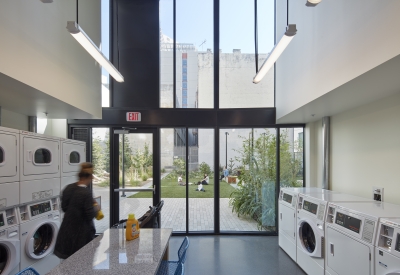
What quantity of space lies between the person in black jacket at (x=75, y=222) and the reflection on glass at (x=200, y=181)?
7.99 ft

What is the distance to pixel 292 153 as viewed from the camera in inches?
182

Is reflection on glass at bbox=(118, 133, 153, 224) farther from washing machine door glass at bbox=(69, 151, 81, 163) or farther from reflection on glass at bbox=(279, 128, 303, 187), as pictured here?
reflection on glass at bbox=(279, 128, 303, 187)

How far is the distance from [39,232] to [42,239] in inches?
4.1

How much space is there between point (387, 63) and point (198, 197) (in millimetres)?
3714

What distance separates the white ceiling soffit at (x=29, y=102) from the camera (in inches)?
90.4

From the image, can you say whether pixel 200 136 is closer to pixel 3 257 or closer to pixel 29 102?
pixel 29 102

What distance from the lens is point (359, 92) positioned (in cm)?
244

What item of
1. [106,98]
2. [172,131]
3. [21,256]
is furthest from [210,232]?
[106,98]

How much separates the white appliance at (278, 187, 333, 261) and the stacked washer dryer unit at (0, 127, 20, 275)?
3.54 m

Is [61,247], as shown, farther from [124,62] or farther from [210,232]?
[124,62]

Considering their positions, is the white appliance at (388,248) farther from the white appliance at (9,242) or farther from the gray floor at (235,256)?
the white appliance at (9,242)

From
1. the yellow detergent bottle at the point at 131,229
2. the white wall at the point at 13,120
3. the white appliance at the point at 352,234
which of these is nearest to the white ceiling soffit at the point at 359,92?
the white appliance at the point at 352,234

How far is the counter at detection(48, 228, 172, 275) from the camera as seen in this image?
5.22ft

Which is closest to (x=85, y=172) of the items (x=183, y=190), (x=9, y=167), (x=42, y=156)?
(x=9, y=167)
